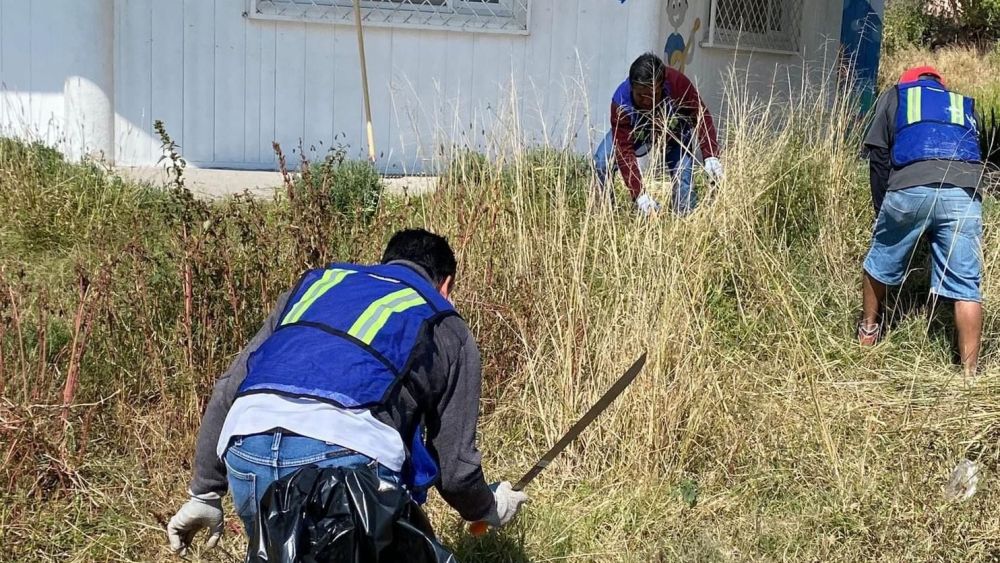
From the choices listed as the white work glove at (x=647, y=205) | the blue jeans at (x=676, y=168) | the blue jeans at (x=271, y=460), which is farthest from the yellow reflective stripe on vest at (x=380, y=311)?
the blue jeans at (x=676, y=168)

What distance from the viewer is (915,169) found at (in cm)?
455

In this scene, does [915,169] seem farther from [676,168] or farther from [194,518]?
[194,518]

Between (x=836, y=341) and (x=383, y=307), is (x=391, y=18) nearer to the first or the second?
(x=836, y=341)

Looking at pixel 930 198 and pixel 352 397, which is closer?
pixel 352 397

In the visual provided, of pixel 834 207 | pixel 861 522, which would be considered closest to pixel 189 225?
pixel 861 522

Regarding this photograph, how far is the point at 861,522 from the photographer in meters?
3.40

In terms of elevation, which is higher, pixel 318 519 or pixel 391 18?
pixel 391 18

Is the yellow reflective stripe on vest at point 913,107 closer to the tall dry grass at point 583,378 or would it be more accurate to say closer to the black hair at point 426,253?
the tall dry grass at point 583,378

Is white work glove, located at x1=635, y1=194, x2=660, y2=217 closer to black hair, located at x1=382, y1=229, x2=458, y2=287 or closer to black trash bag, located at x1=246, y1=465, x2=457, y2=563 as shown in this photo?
black hair, located at x1=382, y1=229, x2=458, y2=287

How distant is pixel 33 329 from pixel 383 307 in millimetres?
2366

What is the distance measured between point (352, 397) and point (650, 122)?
352cm

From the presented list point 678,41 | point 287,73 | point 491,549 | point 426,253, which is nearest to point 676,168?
point 491,549

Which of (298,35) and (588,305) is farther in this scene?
(298,35)

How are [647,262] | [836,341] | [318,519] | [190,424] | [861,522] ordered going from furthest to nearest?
[836,341]
[647,262]
[190,424]
[861,522]
[318,519]
